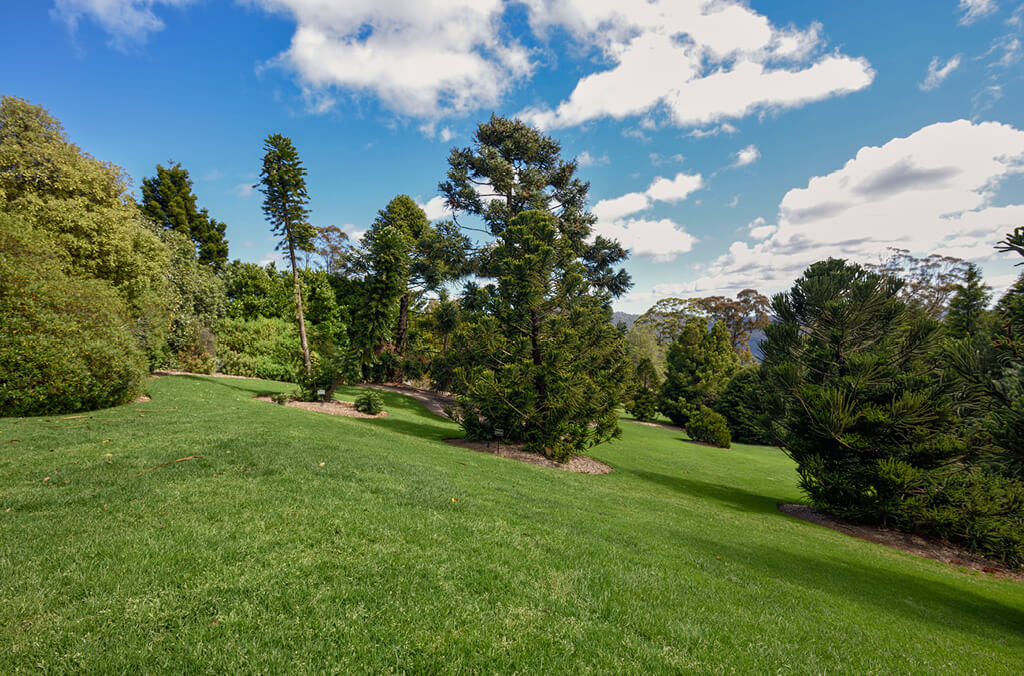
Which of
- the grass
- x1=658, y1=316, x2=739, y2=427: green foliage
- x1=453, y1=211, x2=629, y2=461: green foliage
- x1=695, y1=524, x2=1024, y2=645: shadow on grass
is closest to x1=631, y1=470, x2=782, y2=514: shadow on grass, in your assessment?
x1=453, y1=211, x2=629, y2=461: green foliage

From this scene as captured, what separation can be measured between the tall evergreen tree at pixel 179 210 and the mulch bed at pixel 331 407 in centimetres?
2321

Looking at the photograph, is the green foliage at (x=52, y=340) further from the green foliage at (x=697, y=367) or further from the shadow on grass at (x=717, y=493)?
the green foliage at (x=697, y=367)

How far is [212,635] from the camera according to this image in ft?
Result: 7.52

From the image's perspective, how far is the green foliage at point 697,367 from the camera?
2623cm

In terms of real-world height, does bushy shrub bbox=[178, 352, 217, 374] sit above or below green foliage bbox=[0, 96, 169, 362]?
below

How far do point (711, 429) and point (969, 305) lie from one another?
688 inches

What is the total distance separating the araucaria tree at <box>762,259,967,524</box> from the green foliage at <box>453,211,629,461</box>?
4.84 m

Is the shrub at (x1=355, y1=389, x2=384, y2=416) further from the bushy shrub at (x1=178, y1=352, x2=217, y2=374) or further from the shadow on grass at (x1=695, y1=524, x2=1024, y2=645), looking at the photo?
the bushy shrub at (x1=178, y1=352, x2=217, y2=374)

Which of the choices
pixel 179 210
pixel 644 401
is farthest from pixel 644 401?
pixel 179 210

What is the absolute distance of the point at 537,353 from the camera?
1273cm

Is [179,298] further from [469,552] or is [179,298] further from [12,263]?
[469,552]

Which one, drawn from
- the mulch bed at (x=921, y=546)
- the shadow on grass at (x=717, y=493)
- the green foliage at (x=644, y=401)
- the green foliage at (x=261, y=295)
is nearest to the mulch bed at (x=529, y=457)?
the shadow on grass at (x=717, y=493)

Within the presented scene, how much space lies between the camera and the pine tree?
20670 mm

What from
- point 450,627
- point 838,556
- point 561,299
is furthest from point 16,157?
point 838,556
